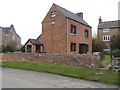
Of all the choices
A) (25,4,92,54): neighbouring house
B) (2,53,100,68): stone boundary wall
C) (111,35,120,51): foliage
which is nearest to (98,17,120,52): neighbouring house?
(111,35,120,51): foliage

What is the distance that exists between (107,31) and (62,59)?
108 feet

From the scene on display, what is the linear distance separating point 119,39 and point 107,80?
1257 inches

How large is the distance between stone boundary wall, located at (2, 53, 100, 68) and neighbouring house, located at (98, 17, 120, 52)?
100ft

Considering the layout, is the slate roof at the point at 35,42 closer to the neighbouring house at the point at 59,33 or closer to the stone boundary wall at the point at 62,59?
the neighbouring house at the point at 59,33

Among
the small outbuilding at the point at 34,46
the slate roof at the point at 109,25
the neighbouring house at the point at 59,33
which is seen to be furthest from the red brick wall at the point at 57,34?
the slate roof at the point at 109,25

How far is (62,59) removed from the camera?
1723cm

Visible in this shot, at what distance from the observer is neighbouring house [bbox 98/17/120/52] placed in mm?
44469

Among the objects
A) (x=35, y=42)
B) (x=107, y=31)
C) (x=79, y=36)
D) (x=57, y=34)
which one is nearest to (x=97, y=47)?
(x=107, y=31)

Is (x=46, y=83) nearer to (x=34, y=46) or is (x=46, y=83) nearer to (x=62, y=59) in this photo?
(x=62, y=59)

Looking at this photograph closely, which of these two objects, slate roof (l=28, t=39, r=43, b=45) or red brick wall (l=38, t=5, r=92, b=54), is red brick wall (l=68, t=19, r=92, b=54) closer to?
red brick wall (l=38, t=5, r=92, b=54)

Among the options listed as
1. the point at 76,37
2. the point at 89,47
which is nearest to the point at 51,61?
the point at 76,37

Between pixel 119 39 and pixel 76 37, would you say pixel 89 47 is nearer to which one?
pixel 76 37

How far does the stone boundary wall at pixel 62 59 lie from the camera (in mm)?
14774

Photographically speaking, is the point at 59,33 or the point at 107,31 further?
the point at 107,31
